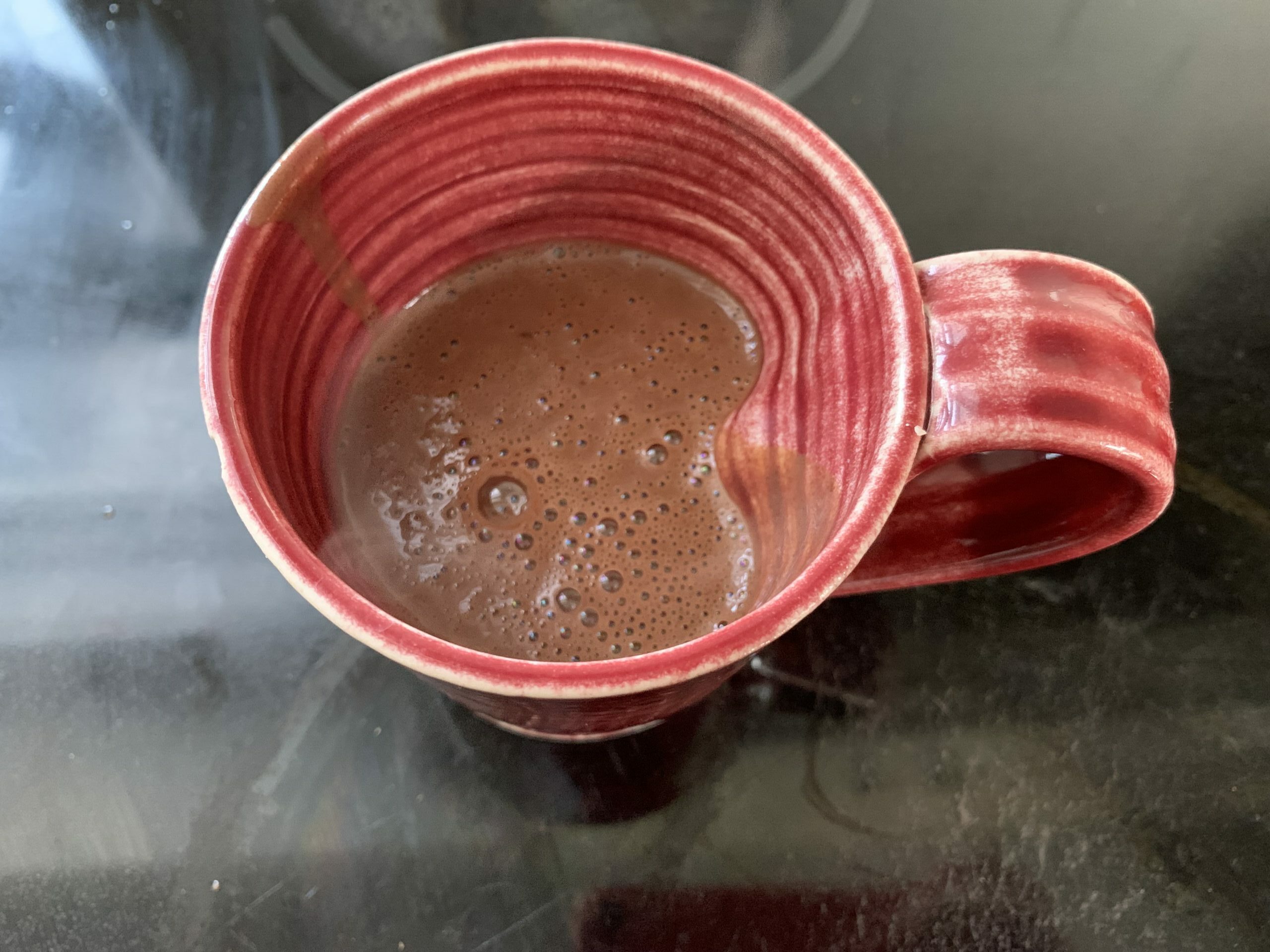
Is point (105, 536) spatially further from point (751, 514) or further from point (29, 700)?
point (751, 514)

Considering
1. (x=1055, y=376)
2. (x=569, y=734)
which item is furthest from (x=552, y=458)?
(x=1055, y=376)

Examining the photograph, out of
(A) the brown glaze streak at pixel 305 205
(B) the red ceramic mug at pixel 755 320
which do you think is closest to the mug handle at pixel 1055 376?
(B) the red ceramic mug at pixel 755 320

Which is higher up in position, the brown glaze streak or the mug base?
the brown glaze streak

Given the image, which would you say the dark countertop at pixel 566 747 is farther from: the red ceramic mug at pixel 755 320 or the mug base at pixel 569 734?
the red ceramic mug at pixel 755 320

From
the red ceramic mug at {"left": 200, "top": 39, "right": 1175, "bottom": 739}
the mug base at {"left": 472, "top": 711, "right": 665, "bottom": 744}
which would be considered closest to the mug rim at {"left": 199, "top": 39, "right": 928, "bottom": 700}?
the red ceramic mug at {"left": 200, "top": 39, "right": 1175, "bottom": 739}

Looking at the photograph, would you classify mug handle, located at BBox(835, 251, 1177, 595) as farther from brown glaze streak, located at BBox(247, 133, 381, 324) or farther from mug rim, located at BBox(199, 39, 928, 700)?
brown glaze streak, located at BBox(247, 133, 381, 324)

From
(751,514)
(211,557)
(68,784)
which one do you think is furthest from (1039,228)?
(68,784)
